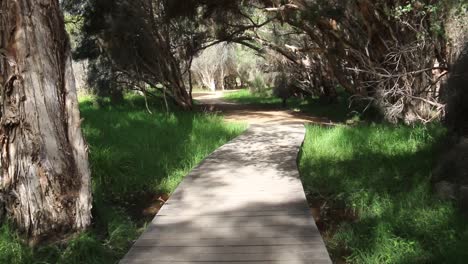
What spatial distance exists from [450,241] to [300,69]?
629 inches

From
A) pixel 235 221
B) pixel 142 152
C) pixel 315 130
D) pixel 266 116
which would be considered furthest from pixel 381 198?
pixel 266 116

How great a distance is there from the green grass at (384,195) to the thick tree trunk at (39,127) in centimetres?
289

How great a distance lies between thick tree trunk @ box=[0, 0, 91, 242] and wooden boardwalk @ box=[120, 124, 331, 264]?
2.89ft

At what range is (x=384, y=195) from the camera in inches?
229

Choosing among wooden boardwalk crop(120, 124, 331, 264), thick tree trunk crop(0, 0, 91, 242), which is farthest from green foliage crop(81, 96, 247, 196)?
thick tree trunk crop(0, 0, 91, 242)

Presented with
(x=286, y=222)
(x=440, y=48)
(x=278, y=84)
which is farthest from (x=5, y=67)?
(x=278, y=84)

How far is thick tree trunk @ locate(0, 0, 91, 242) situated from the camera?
158 inches

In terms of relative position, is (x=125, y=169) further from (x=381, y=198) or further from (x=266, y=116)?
(x=266, y=116)

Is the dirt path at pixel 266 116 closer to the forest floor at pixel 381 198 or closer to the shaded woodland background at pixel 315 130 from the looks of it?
the shaded woodland background at pixel 315 130

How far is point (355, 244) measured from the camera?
474 centimetres

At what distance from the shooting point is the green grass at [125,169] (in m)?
4.10

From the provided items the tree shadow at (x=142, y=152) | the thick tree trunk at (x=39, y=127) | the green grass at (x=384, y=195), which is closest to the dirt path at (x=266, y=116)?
the tree shadow at (x=142, y=152)

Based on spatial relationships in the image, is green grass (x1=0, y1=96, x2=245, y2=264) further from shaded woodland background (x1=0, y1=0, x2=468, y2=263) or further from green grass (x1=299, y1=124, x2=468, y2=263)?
green grass (x1=299, y1=124, x2=468, y2=263)

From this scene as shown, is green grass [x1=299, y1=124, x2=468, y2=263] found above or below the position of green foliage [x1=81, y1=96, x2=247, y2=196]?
below
